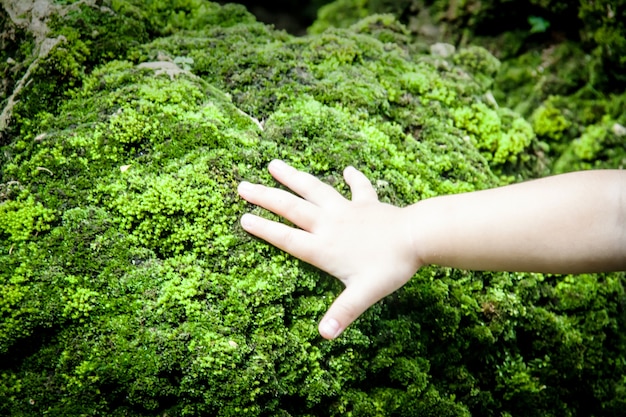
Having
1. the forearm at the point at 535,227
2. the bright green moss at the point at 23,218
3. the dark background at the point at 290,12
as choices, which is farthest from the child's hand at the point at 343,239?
the dark background at the point at 290,12

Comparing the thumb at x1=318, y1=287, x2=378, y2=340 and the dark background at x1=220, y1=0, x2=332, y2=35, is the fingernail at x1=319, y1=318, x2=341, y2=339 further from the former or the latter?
the dark background at x1=220, y1=0, x2=332, y2=35

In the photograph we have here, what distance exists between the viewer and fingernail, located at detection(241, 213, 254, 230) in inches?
85.0

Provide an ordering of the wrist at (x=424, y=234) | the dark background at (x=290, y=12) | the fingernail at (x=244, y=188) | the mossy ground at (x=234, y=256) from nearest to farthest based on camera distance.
Answer: the mossy ground at (x=234, y=256), the wrist at (x=424, y=234), the fingernail at (x=244, y=188), the dark background at (x=290, y=12)

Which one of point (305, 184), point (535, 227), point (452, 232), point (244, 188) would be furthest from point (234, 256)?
point (535, 227)

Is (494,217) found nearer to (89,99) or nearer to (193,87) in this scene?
(193,87)

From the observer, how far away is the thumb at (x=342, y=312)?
2033 millimetres

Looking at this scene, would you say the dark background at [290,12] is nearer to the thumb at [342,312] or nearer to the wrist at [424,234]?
the wrist at [424,234]

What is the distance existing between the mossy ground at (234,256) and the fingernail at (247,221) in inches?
2.1

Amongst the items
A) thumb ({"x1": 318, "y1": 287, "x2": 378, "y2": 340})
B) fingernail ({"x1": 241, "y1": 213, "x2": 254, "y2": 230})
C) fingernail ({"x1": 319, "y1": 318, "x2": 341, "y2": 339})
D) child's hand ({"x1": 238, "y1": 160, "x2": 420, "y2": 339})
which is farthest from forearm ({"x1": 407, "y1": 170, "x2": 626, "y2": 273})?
fingernail ({"x1": 241, "y1": 213, "x2": 254, "y2": 230})

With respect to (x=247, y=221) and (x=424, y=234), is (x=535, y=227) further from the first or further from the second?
(x=247, y=221)

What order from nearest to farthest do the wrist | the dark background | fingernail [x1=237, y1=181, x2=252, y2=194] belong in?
1. the wrist
2. fingernail [x1=237, y1=181, x2=252, y2=194]
3. the dark background

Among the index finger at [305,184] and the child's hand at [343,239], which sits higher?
the index finger at [305,184]

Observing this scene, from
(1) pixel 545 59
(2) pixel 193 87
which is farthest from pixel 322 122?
(1) pixel 545 59

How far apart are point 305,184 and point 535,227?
3.43 ft
